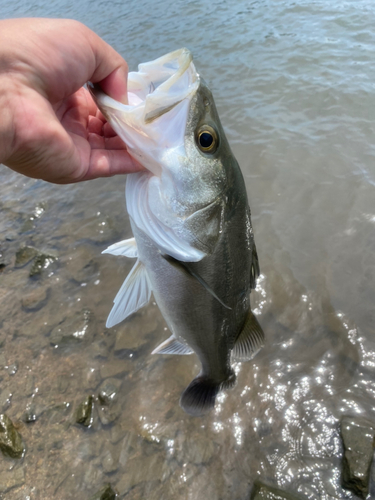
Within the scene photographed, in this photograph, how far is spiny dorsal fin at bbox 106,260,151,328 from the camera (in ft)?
6.93

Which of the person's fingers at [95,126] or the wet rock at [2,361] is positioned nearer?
the person's fingers at [95,126]

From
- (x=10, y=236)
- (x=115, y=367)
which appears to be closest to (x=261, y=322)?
(x=115, y=367)

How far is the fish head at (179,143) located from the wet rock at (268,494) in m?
2.09

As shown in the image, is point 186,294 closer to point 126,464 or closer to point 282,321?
point 126,464

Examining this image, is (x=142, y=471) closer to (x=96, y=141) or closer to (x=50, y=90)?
(x=96, y=141)

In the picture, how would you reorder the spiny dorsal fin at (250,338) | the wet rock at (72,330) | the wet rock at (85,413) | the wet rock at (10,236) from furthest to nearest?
the wet rock at (10,236) < the wet rock at (72,330) < the wet rock at (85,413) < the spiny dorsal fin at (250,338)

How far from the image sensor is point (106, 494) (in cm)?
260

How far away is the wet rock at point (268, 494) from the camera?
8.25 feet

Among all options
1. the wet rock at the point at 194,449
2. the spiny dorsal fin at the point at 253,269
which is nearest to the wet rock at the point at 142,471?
the wet rock at the point at 194,449

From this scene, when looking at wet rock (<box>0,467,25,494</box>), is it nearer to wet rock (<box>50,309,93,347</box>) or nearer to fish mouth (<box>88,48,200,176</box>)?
wet rock (<box>50,309,93,347</box>)

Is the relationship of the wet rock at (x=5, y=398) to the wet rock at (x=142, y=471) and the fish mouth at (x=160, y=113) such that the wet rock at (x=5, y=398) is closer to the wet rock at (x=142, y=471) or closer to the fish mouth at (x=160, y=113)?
the wet rock at (x=142, y=471)

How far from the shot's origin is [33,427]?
3.03 m

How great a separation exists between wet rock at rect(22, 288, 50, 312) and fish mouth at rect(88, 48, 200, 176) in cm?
312

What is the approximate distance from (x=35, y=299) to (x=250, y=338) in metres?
2.97
